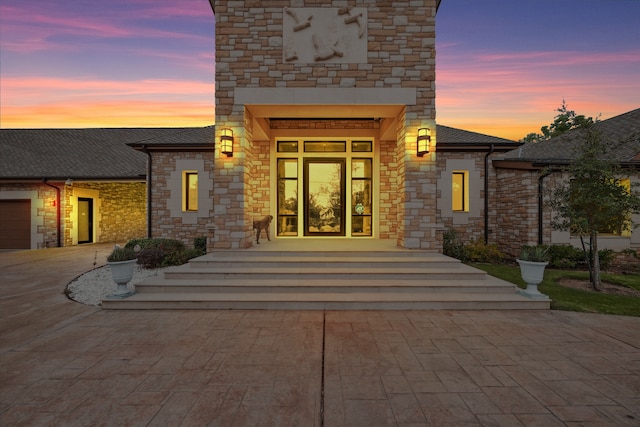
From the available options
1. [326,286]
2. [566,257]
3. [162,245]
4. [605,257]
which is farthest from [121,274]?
[605,257]

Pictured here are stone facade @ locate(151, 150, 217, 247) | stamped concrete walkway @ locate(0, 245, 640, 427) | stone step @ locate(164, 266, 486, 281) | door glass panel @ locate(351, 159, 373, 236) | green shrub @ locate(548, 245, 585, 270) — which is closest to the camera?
stamped concrete walkway @ locate(0, 245, 640, 427)

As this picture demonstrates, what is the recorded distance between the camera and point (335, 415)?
208cm

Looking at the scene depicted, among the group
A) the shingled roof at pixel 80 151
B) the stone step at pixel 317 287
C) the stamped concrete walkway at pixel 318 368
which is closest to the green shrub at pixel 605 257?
the stamped concrete walkway at pixel 318 368

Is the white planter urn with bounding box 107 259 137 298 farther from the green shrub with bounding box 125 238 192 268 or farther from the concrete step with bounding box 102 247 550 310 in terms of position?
the green shrub with bounding box 125 238 192 268

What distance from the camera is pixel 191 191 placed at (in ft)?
33.8

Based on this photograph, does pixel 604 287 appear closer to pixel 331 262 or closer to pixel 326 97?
pixel 331 262

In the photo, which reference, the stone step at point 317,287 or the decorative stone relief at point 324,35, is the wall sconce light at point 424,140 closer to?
the decorative stone relief at point 324,35

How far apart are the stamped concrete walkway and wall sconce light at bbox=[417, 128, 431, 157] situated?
3.63 metres

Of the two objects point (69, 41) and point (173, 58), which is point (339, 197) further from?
point (69, 41)

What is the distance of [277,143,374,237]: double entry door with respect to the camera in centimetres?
880

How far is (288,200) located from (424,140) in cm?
455

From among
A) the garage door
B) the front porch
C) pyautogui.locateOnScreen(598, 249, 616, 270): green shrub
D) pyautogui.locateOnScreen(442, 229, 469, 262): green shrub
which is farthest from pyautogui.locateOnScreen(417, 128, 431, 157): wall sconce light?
the garage door

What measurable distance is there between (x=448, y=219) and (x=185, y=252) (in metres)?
8.82

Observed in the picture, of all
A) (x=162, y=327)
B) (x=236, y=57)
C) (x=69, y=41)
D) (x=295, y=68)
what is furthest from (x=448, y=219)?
(x=69, y=41)
